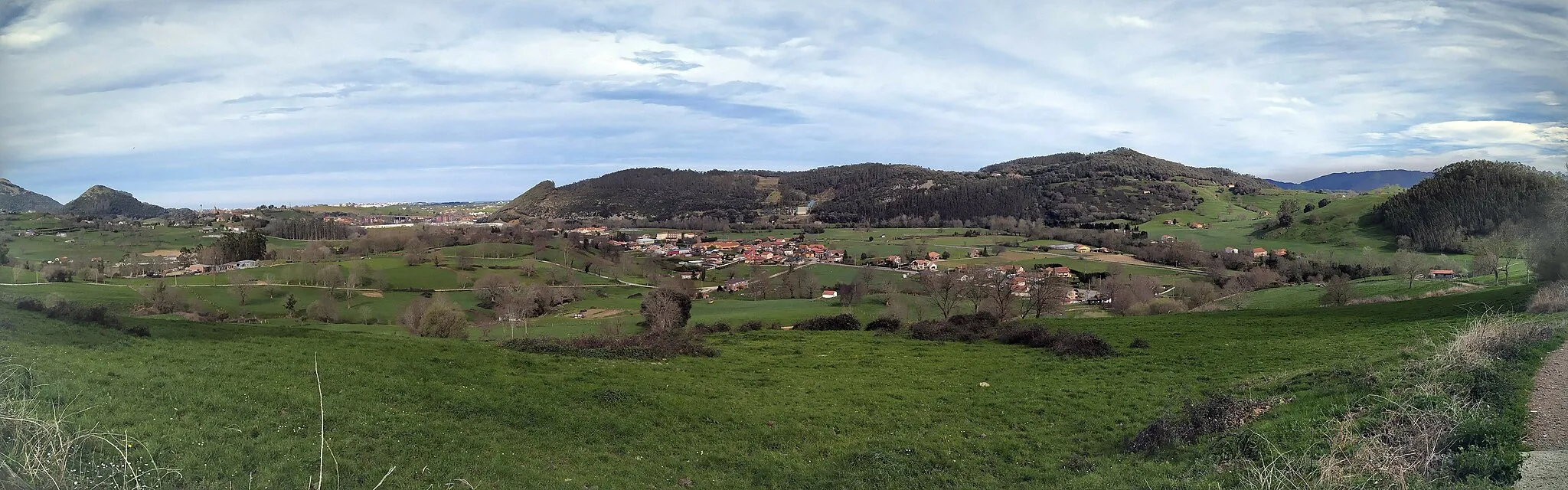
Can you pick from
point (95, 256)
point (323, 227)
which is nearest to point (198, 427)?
point (95, 256)

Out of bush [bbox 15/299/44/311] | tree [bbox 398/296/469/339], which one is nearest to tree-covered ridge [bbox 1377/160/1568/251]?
tree [bbox 398/296/469/339]

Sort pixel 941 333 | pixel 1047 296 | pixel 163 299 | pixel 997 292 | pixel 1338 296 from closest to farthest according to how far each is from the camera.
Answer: pixel 941 333 < pixel 1338 296 < pixel 1047 296 < pixel 997 292 < pixel 163 299

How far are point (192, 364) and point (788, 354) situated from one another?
Result: 15696 mm

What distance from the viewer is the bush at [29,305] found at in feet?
45.2

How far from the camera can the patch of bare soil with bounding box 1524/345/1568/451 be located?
7.40 meters

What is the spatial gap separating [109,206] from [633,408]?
93.0m

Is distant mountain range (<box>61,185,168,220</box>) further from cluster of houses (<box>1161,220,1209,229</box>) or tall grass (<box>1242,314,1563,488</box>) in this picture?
cluster of houses (<box>1161,220,1209,229</box>)

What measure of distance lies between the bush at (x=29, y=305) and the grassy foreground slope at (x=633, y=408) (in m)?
1.66

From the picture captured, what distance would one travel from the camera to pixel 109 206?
70688 mm

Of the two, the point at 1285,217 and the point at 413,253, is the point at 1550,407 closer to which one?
the point at 413,253

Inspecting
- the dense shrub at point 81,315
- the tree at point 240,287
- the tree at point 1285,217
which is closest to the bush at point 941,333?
the dense shrub at point 81,315

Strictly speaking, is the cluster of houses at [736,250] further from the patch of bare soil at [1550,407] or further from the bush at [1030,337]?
the patch of bare soil at [1550,407]

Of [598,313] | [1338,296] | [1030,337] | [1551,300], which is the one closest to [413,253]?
[598,313]

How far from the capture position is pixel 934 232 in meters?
123
